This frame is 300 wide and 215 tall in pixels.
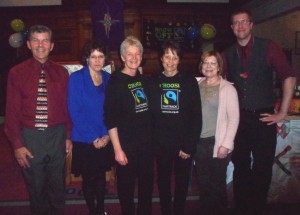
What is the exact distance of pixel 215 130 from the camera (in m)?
2.26

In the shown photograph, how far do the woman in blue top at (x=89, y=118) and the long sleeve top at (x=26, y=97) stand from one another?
0.11m

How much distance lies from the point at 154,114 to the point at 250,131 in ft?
2.71

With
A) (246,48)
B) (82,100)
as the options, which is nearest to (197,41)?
(246,48)

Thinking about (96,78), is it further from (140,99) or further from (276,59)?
(276,59)

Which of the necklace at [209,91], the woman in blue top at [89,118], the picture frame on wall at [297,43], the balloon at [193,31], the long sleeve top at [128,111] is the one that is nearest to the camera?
the long sleeve top at [128,111]

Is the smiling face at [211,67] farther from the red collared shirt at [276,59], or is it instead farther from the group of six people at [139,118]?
the red collared shirt at [276,59]

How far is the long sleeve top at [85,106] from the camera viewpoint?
2139 millimetres

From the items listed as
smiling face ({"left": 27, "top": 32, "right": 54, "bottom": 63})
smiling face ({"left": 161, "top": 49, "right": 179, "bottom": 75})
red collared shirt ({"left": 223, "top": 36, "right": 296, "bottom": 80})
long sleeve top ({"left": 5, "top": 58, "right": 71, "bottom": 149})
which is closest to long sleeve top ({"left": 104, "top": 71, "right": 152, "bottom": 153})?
smiling face ({"left": 161, "top": 49, "right": 179, "bottom": 75})

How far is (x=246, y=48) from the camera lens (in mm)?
2346

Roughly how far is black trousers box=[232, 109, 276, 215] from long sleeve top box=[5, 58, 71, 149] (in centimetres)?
149

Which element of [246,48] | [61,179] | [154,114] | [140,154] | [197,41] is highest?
[197,41]

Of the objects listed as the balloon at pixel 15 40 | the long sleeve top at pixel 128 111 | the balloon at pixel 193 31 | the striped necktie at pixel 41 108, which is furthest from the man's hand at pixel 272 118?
the balloon at pixel 15 40

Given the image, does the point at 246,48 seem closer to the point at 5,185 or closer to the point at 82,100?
the point at 82,100

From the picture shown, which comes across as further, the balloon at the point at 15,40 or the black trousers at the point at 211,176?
the balloon at the point at 15,40
